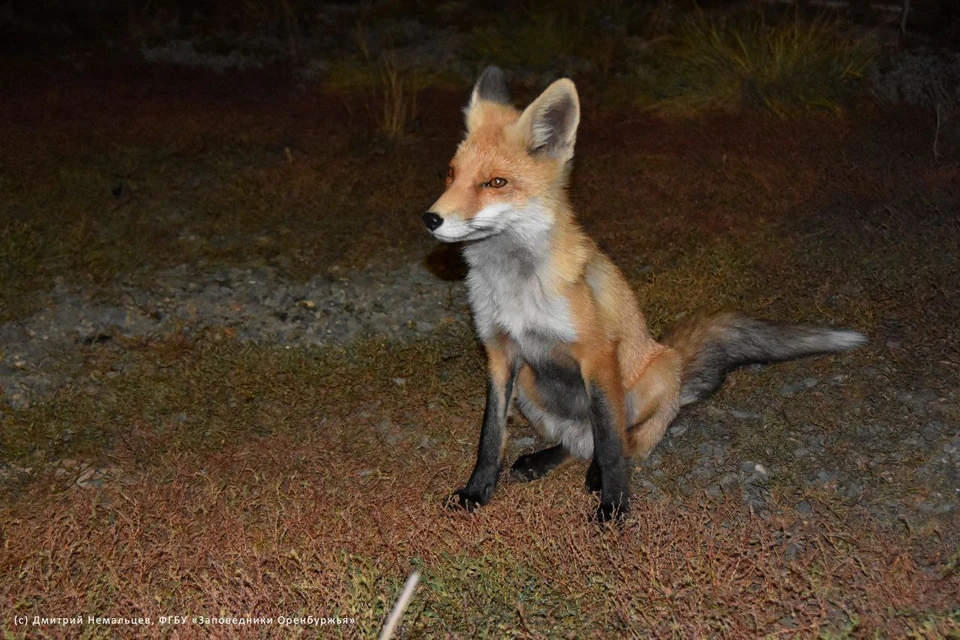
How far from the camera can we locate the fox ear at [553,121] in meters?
3.30

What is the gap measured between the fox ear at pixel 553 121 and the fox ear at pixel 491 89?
0.37 m

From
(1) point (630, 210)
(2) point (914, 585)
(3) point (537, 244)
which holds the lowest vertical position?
(1) point (630, 210)

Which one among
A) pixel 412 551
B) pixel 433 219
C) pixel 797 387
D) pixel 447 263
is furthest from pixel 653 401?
pixel 447 263

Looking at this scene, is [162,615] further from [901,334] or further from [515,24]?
[515,24]

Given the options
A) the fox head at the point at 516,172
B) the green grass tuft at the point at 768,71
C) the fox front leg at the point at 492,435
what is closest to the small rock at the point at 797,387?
the fox front leg at the point at 492,435

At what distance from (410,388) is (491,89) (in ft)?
6.24

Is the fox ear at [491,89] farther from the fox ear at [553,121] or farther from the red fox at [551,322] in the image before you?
the fox ear at [553,121]

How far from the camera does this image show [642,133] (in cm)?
838

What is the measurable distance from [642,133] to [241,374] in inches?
198

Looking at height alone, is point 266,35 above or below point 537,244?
below

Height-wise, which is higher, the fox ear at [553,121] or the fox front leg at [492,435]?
the fox ear at [553,121]

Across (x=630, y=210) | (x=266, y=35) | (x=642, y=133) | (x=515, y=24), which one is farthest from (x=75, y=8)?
(x=630, y=210)

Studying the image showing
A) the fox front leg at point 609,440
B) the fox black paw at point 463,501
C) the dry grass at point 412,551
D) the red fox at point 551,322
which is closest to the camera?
the dry grass at point 412,551

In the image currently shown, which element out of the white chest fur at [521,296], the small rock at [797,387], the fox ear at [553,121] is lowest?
the small rock at [797,387]
